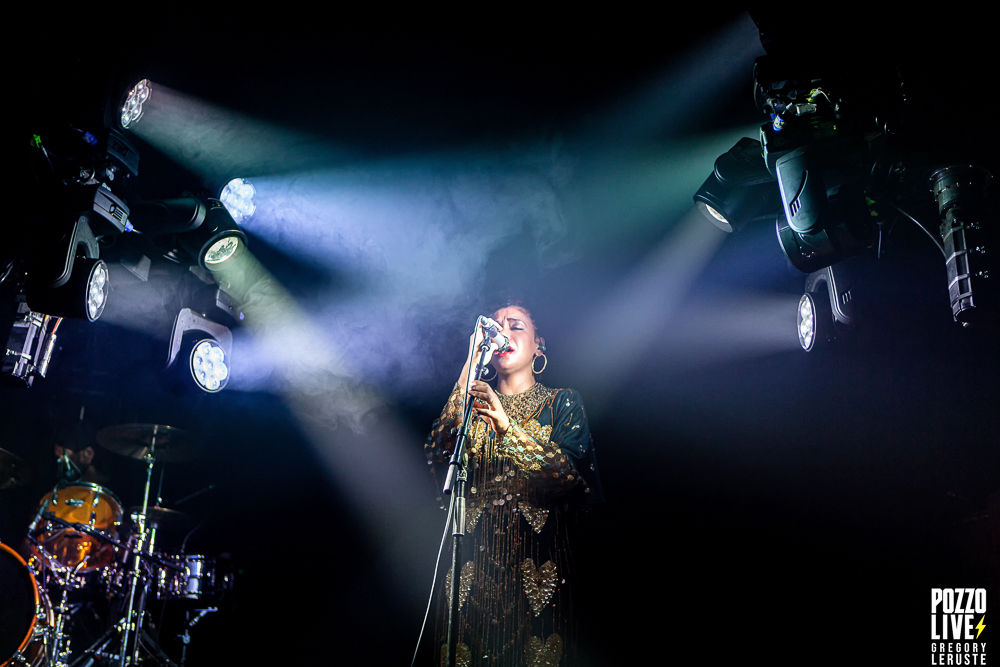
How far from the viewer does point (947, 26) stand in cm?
262

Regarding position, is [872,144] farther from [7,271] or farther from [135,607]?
[135,607]

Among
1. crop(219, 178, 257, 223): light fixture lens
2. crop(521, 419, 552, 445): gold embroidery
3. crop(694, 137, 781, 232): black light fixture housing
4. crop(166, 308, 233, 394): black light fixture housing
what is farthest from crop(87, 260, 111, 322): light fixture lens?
crop(694, 137, 781, 232): black light fixture housing

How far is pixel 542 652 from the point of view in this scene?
3.28m

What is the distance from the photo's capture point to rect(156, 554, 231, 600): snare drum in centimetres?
465

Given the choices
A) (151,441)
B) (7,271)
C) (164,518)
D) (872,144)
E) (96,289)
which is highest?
(872,144)

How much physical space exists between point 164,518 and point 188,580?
18.7 inches

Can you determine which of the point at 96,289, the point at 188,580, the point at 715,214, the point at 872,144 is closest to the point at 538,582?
the point at 715,214

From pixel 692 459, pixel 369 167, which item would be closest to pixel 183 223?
pixel 369 167

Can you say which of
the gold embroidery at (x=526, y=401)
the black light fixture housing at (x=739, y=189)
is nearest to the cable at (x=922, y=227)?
the black light fixture housing at (x=739, y=189)

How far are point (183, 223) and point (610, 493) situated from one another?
293cm

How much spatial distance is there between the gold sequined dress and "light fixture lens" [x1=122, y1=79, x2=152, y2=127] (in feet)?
7.61

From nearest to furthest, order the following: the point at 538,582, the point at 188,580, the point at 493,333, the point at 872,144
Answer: the point at 872,144
the point at 493,333
the point at 538,582
the point at 188,580

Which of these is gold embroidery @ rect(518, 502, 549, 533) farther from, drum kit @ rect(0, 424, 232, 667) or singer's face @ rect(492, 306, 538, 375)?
drum kit @ rect(0, 424, 232, 667)

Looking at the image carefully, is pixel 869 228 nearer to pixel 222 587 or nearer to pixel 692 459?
pixel 692 459
